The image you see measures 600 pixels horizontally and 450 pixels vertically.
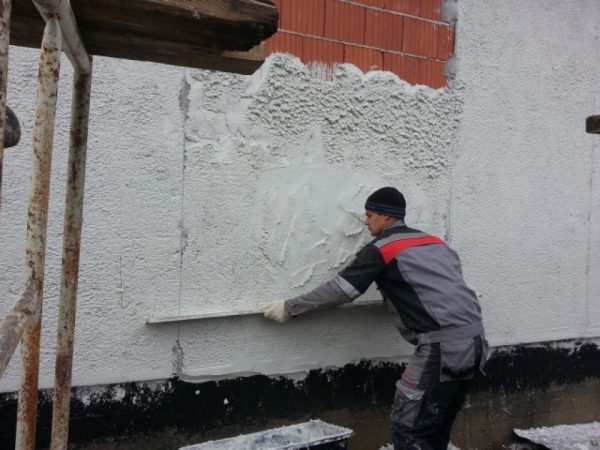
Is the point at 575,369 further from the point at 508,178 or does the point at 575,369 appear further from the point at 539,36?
the point at 539,36

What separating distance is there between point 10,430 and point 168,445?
0.73m

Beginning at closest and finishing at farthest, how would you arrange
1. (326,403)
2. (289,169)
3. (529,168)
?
(289,169)
(326,403)
(529,168)

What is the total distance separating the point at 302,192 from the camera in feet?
10.1

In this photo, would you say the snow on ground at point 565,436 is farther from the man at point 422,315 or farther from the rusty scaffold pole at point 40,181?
the rusty scaffold pole at point 40,181

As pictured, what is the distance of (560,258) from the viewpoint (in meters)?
4.05

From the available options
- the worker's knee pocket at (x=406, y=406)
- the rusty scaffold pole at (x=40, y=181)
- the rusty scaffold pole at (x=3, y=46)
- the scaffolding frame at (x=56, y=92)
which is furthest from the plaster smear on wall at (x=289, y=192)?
the rusty scaffold pole at (x=3, y=46)

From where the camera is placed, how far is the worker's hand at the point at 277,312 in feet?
9.55

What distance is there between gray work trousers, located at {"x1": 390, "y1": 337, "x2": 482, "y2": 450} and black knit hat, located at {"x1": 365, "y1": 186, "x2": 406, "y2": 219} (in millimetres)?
716

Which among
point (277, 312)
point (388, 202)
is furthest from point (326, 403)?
point (388, 202)

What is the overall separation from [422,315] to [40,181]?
217 cm

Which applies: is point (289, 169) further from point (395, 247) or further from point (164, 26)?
point (164, 26)

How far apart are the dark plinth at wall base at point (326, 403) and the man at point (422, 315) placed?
486mm

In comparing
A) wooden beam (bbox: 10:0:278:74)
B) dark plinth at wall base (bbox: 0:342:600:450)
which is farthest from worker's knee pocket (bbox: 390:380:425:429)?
wooden beam (bbox: 10:0:278:74)

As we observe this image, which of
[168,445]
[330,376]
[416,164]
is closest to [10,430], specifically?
[168,445]
